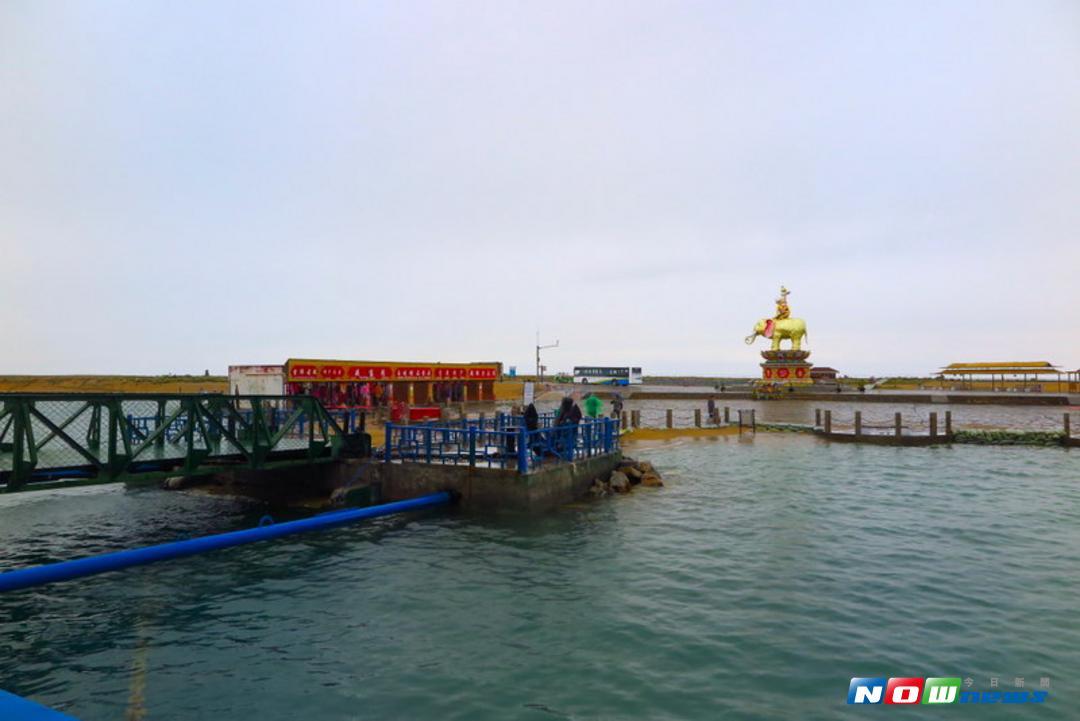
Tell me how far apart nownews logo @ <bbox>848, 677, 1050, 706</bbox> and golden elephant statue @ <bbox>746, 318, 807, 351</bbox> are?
7893 centimetres

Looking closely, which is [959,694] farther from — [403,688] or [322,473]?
[322,473]

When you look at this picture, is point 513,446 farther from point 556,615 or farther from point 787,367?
point 787,367

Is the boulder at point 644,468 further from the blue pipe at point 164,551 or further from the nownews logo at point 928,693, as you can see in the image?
the nownews logo at point 928,693

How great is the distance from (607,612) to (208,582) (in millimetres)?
7161

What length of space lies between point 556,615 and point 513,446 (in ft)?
29.6

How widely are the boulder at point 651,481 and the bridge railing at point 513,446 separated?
166 centimetres

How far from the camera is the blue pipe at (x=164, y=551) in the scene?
892 centimetres

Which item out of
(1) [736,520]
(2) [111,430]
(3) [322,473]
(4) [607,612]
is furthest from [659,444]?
(2) [111,430]

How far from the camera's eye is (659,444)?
103ft

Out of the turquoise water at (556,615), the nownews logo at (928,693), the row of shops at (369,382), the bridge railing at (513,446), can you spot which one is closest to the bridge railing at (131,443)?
the turquoise water at (556,615)

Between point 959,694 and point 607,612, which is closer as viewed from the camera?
point 959,694

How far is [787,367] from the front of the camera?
261 ft

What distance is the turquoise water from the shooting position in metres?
6.79

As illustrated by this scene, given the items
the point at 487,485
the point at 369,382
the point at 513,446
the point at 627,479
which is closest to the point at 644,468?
the point at 627,479
